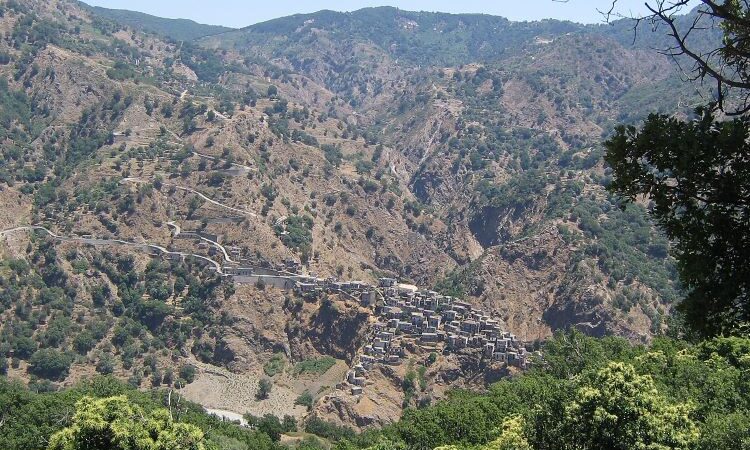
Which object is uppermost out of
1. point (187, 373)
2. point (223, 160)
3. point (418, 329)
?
point (223, 160)

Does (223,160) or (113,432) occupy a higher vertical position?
(113,432)

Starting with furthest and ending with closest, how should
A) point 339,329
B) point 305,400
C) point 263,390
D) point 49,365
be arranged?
1. point 339,329
2. point 49,365
3. point 263,390
4. point 305,400

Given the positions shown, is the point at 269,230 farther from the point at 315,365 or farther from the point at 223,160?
the point at 315,365

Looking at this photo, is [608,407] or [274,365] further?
[274,365]

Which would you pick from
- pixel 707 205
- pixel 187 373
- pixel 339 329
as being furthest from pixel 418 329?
pixel 707 205

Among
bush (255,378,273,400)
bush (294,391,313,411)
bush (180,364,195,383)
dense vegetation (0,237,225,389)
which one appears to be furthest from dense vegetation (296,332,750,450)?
dense vegetation (0,237,225,389)

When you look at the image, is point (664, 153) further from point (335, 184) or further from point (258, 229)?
point (335, 184)

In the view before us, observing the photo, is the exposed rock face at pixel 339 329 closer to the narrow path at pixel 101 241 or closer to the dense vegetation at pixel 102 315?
the dense vegetation at pixel 102 315
